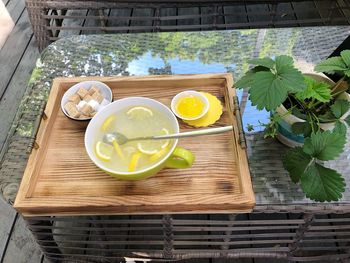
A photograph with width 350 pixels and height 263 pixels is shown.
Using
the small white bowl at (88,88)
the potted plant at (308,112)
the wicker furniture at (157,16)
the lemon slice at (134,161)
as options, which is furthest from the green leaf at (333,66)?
the wicker furniture at (157,16)

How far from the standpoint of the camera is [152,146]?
0.86m

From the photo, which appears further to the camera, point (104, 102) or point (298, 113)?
point (104, 102)

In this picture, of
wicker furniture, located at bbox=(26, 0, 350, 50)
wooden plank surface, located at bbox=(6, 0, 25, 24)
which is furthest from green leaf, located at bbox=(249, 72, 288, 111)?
wooden plank surface, located at bbox=(6, 0, 25, 24)

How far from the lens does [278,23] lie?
190cm

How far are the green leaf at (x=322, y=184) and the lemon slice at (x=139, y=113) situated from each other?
Answer: 406mm

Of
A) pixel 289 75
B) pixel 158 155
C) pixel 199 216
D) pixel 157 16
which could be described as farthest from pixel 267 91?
pixel 157 16

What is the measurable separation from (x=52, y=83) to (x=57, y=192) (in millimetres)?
393

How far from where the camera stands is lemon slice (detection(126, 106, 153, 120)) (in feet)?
3.05

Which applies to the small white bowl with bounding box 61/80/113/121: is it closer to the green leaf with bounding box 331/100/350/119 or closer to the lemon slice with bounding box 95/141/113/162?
the lemon slice with bounding box 95/141/113/162

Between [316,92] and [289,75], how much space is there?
10cm

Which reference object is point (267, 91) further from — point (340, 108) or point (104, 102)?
point (104, 102)

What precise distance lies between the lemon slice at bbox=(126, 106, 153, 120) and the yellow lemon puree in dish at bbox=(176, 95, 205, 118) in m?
0.10

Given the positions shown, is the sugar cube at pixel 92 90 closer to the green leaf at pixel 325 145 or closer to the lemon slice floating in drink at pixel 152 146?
the lemon slice floating in drink at pixel 152 146

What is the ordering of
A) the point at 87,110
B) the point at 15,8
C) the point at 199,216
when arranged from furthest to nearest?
the point at 15,8, the point at 199,216, the point at 87,110
